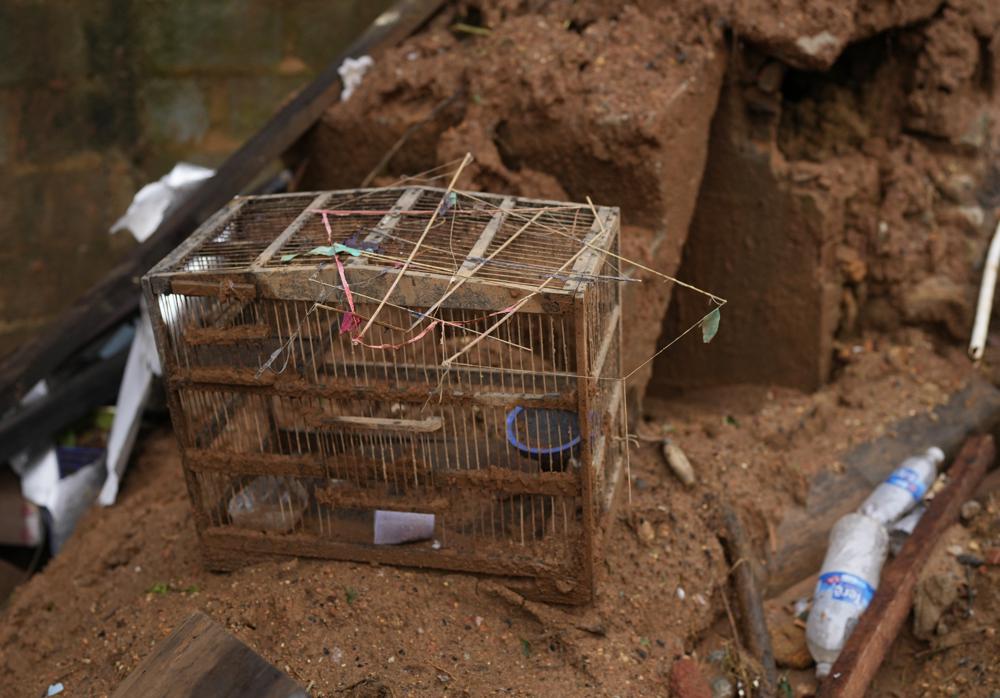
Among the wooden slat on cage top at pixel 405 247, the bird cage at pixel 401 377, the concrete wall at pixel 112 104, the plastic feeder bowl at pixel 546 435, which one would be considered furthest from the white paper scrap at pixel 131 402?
the plastic feeder bowl at pixel 546 435

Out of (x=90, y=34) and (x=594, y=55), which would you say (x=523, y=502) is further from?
(x=90, y=34)

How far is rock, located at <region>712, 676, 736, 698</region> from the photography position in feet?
11.2

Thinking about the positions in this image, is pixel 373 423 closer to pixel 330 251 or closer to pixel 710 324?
pixel 330 251

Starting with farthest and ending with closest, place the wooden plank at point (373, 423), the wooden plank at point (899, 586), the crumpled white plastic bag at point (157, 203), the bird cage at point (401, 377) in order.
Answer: the crumpled white plastic bag at point (157, 203) → the wooden plank at point (899, 586) → the wooden plank at point (373, 423) → the bird cage at point (401, 377)

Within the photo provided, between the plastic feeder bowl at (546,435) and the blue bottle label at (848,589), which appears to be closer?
the plastic feeder bowl at (546,435)

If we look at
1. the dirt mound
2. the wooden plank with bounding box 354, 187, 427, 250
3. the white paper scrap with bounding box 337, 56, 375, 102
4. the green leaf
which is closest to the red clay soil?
the dirt mound

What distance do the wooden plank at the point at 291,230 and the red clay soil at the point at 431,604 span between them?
1.12 meters

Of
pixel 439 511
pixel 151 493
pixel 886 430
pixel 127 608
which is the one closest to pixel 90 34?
pixel 151 493

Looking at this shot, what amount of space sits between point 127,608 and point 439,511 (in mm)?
1252

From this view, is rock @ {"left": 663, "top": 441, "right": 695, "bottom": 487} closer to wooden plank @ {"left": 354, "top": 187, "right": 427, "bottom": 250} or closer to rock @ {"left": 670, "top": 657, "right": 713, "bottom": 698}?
rock @ {"left": 670, "top": 657, "right": 713, "bottom": 698}

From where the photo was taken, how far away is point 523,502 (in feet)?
11.8

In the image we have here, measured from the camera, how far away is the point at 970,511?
4074 millimetres

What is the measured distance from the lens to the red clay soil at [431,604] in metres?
3.25

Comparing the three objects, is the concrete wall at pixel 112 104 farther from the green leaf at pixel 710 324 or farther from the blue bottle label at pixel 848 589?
the blue bottle label at pixel 848 589
